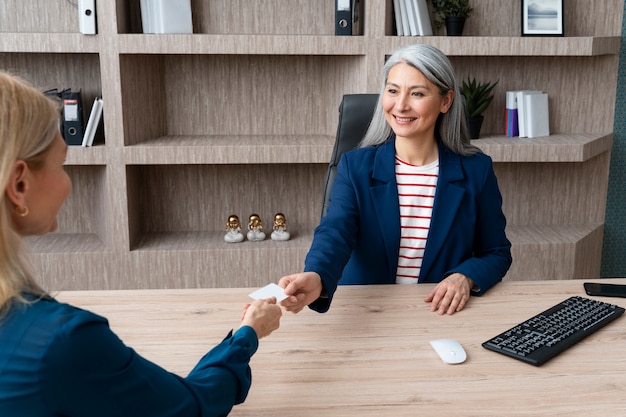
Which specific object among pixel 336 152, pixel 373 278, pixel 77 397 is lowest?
pixel 373 278

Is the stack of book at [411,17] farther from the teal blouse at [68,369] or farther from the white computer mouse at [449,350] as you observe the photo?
the teal blouse at [68,369]

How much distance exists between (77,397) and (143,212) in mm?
2611

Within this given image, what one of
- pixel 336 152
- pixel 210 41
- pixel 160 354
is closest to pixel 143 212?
pixel 210 41

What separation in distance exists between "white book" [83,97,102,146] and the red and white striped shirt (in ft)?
5.20

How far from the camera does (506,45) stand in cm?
303

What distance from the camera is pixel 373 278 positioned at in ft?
6.38

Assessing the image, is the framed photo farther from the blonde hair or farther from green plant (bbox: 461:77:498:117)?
the blonde hair

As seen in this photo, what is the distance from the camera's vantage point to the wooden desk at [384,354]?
1.21 meters

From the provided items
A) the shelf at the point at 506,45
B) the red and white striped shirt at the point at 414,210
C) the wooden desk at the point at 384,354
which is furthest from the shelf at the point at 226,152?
the wooden desk at the point at 384,354

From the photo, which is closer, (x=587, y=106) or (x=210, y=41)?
(x=210, y=41)

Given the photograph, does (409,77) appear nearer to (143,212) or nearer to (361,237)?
(361,237)

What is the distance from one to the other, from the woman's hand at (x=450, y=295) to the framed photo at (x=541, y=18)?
6.25ft

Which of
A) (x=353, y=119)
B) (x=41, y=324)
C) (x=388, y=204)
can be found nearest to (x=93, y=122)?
(x=353, y=119)

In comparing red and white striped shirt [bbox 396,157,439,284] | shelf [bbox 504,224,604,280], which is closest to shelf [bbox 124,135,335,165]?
shelf [bbox 504,224,604,280]
